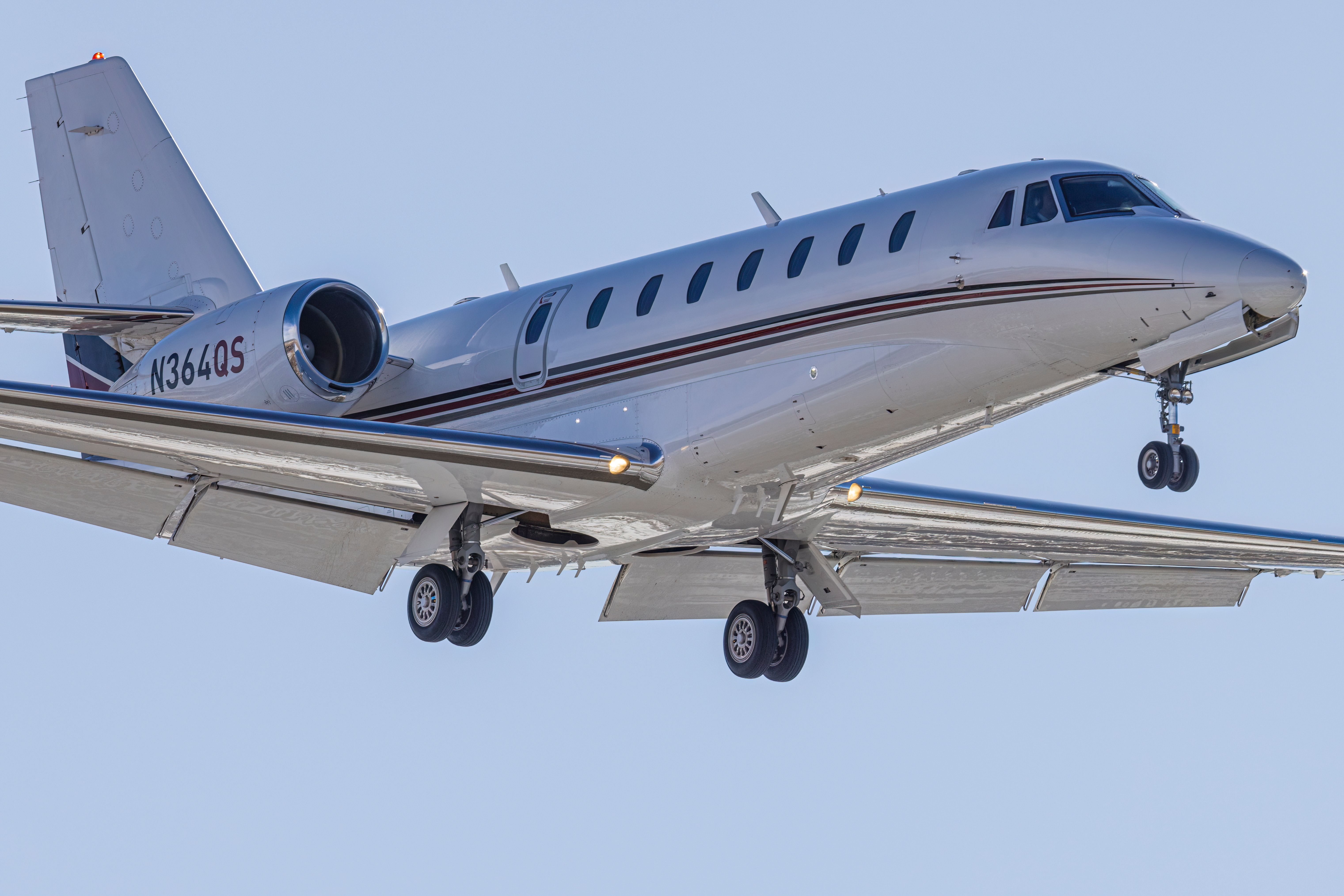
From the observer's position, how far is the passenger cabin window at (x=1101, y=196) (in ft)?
45.1

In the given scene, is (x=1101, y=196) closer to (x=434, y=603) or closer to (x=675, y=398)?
(x=675, y=398)

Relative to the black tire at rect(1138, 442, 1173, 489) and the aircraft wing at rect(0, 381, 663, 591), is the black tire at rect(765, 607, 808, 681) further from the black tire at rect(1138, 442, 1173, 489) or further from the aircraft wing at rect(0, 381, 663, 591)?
the black tire at rect(1138, 442, 1173, 489)

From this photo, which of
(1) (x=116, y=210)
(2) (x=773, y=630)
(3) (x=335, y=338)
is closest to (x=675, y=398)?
(2) (x=773, y=630)

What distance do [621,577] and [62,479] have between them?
21.3 ft

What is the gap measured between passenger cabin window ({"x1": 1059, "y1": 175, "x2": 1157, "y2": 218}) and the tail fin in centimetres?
1093

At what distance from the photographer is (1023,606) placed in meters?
23.2

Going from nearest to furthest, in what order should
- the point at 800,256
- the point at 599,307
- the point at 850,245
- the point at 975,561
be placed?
the point at 850,245, the point at 800,256, the point at 599,307, the point at 975,561

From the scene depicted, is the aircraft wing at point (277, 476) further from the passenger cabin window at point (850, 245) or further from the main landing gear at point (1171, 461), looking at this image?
the main landing gear at point (1171, 461)

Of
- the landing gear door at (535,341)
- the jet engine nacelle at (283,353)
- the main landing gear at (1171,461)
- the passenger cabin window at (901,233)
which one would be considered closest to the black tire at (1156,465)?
the main landing gear at (1171,461)

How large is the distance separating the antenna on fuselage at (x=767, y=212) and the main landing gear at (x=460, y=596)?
13.0 feet

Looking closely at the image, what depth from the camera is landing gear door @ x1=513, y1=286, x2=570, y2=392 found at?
16.9 m

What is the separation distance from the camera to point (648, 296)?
1616 cm

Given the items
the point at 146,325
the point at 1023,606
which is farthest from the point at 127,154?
the point at 1023,606

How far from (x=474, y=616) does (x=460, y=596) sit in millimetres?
242
